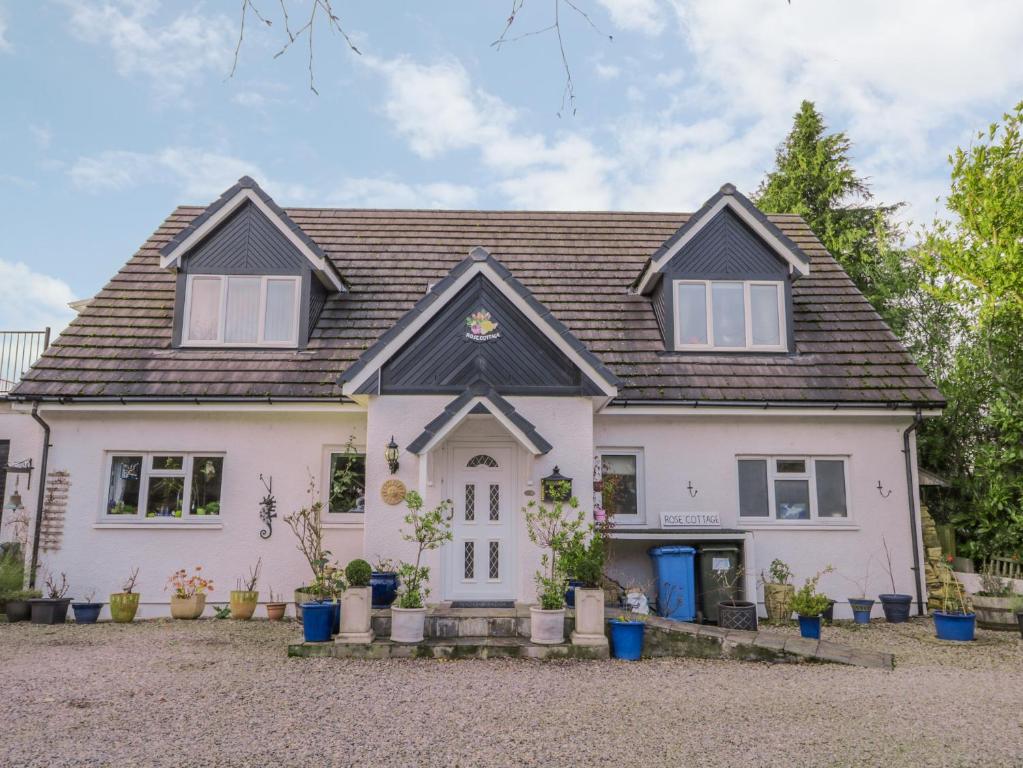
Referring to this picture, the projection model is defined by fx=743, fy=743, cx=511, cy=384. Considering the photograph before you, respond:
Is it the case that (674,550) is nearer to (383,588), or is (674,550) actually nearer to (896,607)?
(896,607)

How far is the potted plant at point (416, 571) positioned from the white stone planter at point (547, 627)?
140 centimetres

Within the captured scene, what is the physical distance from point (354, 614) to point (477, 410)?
10.3 ft

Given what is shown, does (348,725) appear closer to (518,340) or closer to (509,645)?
(509,645)

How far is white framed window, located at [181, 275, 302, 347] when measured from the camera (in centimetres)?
1359

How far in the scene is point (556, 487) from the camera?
10.6 metres

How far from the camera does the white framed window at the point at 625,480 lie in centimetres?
1263

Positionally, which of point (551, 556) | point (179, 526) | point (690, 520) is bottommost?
point (551, 556)

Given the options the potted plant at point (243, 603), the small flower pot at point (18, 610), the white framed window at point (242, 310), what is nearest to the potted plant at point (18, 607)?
the small flower pot at point (18, 610)

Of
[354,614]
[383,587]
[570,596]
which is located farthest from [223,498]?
[570,596]

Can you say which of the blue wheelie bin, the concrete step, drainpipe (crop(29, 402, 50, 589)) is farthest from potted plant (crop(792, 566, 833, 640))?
drainpipe (crop(29, 402, 50, 589))

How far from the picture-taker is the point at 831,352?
13695mm

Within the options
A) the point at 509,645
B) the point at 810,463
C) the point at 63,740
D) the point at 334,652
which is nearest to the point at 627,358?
the point at 810,463

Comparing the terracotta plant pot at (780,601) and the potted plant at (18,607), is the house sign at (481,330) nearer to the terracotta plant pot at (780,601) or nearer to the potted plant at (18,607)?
the terracotta plant pot at (780,601)

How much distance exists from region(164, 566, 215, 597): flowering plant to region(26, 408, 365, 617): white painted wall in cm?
10
